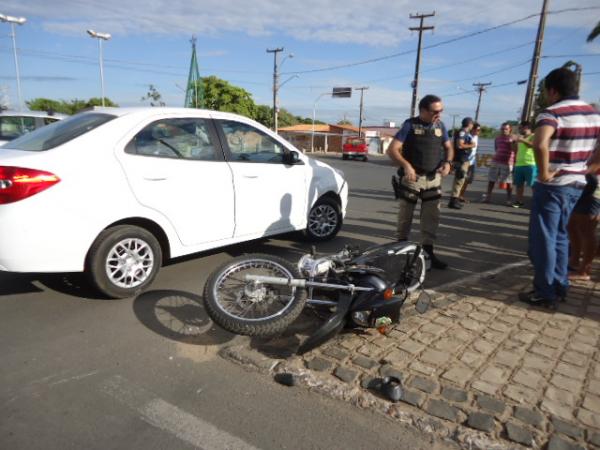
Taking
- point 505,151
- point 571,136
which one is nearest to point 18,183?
point 571,136

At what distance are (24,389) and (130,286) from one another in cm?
134

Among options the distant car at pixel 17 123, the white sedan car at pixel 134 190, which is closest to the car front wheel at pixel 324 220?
the white sedan car at pixel 134 190

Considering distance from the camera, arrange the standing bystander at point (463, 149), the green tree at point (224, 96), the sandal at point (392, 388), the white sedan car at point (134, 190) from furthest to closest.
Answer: the green tree at point (224, 96), the standing bystander at point (463, 149), the white sedan car at point (134, 190), the sandal at point (392, 388)

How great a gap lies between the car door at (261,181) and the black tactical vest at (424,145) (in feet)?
4.48

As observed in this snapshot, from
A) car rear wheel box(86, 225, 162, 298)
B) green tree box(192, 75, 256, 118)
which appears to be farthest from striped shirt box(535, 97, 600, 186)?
green tree box(192, 75, 256, 118)

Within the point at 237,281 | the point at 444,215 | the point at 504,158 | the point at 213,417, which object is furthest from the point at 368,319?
the point at 504,158

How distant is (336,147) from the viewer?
64.6 meters

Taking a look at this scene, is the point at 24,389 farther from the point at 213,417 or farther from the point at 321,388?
the point at 321,388

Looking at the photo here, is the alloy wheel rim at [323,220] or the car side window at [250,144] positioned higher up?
the car side window at [250,144]

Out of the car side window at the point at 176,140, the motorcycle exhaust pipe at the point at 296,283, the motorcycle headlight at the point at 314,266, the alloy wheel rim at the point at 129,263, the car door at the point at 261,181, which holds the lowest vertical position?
Result: the alloy wheel rim at the point at 129,263

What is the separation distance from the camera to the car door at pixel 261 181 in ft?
14.9

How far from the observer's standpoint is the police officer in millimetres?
4500

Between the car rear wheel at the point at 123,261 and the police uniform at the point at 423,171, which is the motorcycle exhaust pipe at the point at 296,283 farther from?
the police uniform at the point at 423,171

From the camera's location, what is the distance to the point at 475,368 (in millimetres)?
2865
